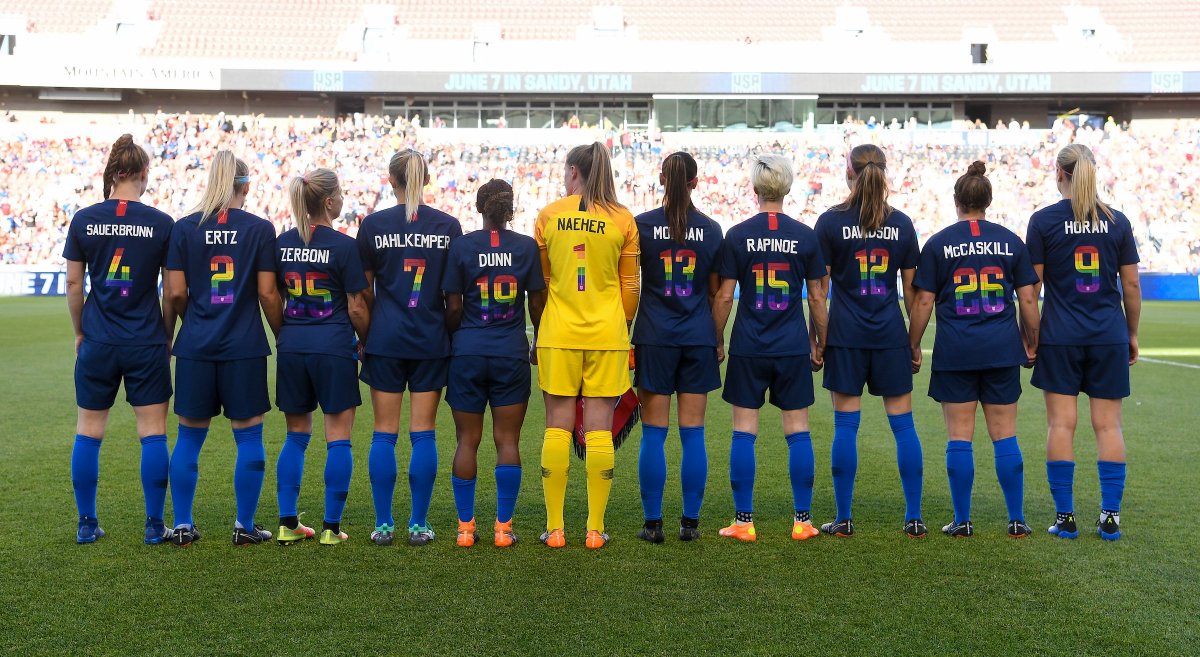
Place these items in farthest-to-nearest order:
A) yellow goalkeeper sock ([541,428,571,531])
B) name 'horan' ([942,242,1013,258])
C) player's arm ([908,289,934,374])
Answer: player's arm ([908,289,934,374]) < name 'horan' ([942,242,1013,258]) < yellow goalkeeper sock ([541,428,571,531])

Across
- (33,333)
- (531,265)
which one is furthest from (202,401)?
(33,333)

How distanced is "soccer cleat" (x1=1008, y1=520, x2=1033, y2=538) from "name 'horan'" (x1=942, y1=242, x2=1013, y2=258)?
136 cm

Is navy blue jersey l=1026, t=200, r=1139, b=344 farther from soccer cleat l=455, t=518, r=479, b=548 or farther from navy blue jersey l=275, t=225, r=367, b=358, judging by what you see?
navy blue jersey l=275, t=225, r=367, b=358

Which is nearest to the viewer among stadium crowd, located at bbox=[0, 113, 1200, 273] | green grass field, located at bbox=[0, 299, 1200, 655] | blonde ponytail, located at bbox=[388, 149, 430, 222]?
green grass field, located at bbox=[0, 299, 1200, 655]

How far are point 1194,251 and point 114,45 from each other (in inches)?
1489

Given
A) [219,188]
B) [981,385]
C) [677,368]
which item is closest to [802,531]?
[677,368]

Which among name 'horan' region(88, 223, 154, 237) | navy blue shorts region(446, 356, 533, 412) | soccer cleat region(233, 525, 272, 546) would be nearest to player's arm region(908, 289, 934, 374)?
navy blue shorts region(446, 356, 533, 412)

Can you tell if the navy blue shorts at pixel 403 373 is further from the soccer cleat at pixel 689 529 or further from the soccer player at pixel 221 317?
the soccer cleat at pixel 689 529

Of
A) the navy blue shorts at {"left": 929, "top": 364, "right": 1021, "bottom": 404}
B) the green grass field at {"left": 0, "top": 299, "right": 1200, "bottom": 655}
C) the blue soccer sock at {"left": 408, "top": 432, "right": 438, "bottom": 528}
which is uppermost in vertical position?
the navy blue shorts at {"left": 929, "top": 364, "right": 1021, "bottom": 404}

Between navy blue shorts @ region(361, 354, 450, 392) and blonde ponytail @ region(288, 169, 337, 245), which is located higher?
blonde ponytail @ region(288, 169, 337, 245)

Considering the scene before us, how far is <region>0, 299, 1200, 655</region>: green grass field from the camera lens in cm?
407

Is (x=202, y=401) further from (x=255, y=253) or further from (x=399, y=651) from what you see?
(x=399, y=651)

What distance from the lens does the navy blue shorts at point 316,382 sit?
535cm

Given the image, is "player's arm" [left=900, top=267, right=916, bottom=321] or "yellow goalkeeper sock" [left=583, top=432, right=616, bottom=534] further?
"player's arm" [left=900, top=267, right=916, bottom=321]
